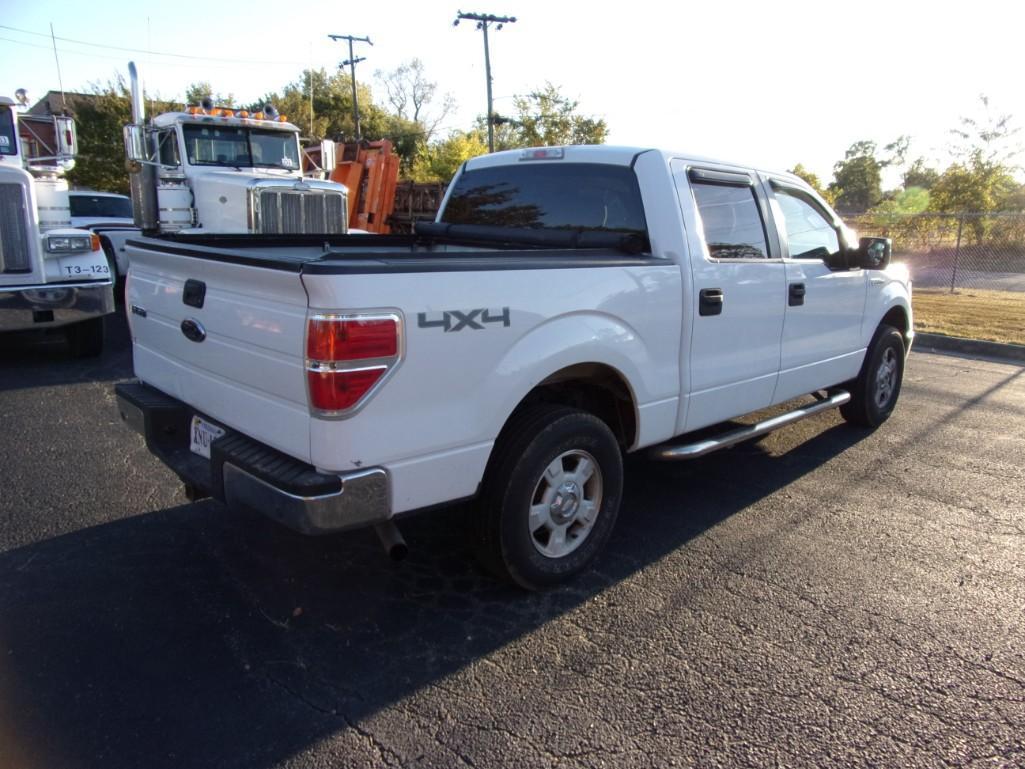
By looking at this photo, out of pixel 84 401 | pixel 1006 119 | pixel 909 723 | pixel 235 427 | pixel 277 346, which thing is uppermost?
pixel 1006 119

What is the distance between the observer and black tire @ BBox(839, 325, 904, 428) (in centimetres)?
592

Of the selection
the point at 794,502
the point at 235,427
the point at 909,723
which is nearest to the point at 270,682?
the point at 235,427

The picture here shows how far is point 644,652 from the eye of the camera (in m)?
3.07

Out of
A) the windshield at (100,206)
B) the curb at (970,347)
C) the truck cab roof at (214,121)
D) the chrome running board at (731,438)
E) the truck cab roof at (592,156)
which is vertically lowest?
the curb at (970,347)

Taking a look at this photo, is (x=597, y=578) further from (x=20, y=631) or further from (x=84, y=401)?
Answer: (x=84, y=401)

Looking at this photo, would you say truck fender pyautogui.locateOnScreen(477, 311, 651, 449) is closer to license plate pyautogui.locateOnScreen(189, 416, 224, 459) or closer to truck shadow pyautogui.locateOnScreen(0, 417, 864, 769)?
truck shadow pyautogui.locateOnScreen(0, 417, 864, 769)

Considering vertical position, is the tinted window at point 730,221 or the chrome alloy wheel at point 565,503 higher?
the tinted window at point 730,221

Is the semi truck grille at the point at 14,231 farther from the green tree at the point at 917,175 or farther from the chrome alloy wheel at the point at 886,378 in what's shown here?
the green tree at the point at 917,175

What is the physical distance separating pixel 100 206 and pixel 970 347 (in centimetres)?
1466

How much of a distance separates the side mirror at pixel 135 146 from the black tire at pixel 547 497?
9.09 meters

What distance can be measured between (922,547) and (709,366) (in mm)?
1470

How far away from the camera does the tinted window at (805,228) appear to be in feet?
16.2

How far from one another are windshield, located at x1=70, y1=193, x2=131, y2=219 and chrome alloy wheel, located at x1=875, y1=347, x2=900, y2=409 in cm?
1358

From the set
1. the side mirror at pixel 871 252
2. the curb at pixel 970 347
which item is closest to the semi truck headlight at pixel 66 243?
the side mirror at pixel 871 252
